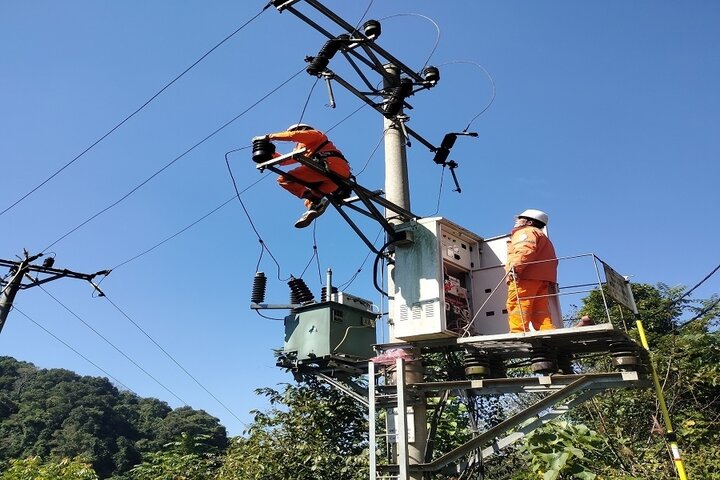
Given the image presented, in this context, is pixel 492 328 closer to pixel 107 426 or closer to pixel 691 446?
pixel 691 446

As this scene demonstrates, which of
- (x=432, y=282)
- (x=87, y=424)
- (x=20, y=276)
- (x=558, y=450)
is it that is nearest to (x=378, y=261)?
(x=432, y=282)

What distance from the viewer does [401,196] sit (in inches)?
385

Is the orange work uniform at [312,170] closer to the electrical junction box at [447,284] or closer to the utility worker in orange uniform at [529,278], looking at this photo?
the electrical junction box at [447,284]

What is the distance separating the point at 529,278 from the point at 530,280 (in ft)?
0.11

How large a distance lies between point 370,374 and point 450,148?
16.0ft

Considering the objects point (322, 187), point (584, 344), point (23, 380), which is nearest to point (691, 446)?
point (584, 344)

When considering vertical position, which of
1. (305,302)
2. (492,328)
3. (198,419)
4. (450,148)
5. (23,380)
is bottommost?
(492,328)

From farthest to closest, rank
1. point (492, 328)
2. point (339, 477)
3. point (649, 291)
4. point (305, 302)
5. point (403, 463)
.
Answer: point (649, 291), point (339, 477), point (305, 302), point (492, 328), point (403, 463)

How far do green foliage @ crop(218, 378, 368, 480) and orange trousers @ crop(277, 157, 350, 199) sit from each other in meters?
5.13

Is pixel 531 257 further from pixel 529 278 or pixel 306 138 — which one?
pixel 306 138

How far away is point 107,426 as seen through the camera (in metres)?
60.6

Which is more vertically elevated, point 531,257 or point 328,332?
point 531,257

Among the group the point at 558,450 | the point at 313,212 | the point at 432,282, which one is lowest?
the point at 558,450

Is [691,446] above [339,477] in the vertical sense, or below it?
above
